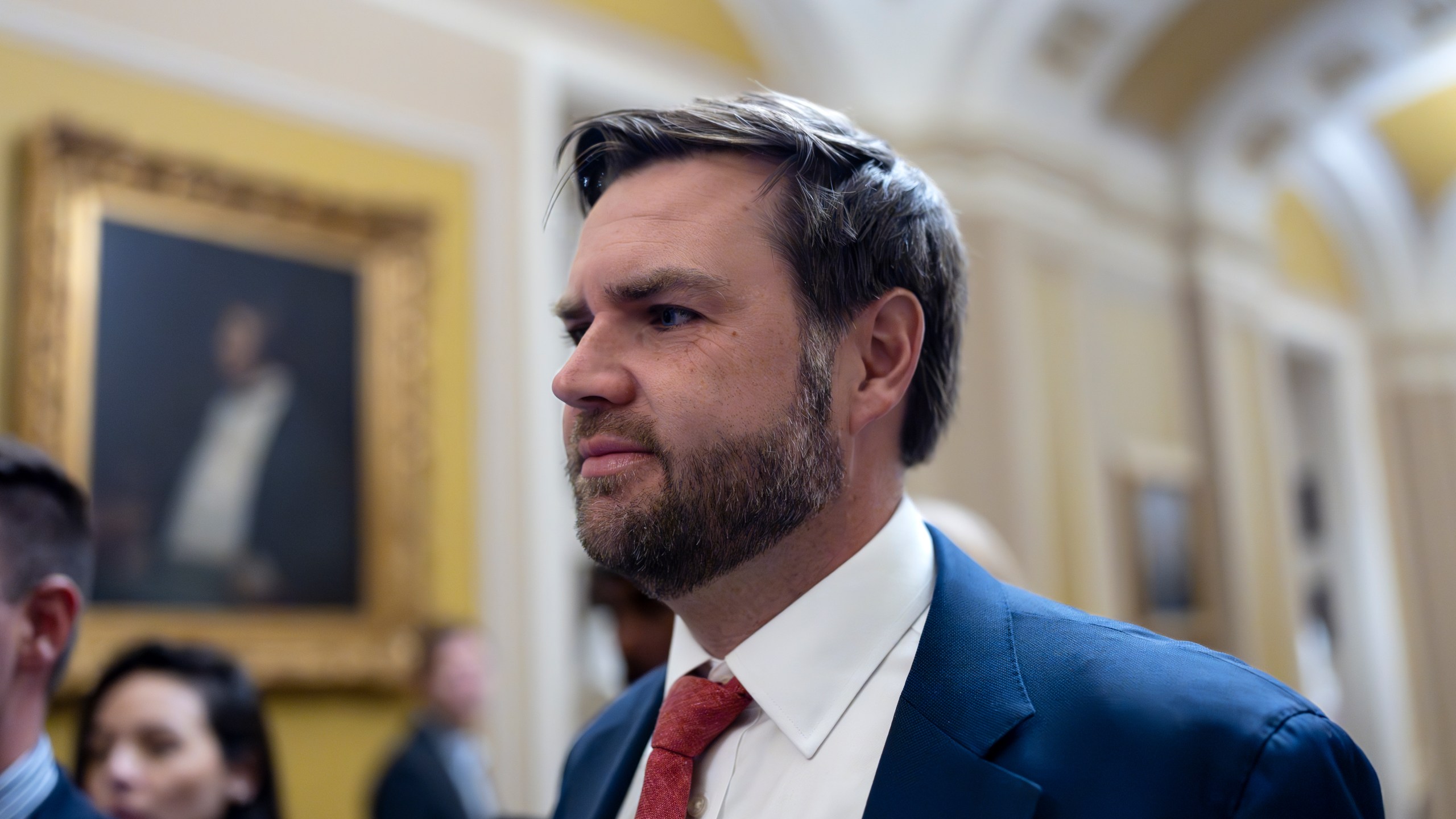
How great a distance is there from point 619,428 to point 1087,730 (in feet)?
2.11

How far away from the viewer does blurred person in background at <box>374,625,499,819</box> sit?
487cm

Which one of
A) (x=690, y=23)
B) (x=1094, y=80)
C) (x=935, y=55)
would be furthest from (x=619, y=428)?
(x=1094, y=80)

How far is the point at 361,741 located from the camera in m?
5.51

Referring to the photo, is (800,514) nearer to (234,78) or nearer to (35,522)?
(35,522)

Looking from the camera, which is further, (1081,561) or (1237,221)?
(1237,221)

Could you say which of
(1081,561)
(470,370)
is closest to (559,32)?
(470,370)

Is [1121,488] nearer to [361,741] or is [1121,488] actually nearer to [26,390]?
[361,741]

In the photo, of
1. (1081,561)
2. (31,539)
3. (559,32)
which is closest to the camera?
(31,539)

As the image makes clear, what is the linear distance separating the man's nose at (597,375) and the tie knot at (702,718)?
38 centimetres

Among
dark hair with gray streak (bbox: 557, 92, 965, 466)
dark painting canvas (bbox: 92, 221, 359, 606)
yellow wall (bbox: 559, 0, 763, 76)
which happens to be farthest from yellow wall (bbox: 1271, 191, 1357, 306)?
dark hair with gray streak (bbox: 557, 92, 965, 466)

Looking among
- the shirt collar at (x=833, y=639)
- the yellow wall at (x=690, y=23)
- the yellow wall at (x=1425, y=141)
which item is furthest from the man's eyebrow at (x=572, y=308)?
the yellow wall at (x=1425, y=141)

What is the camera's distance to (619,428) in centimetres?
164

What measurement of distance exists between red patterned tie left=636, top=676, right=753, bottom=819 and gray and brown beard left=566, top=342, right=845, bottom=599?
0.14 m

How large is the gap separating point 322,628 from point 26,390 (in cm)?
144
